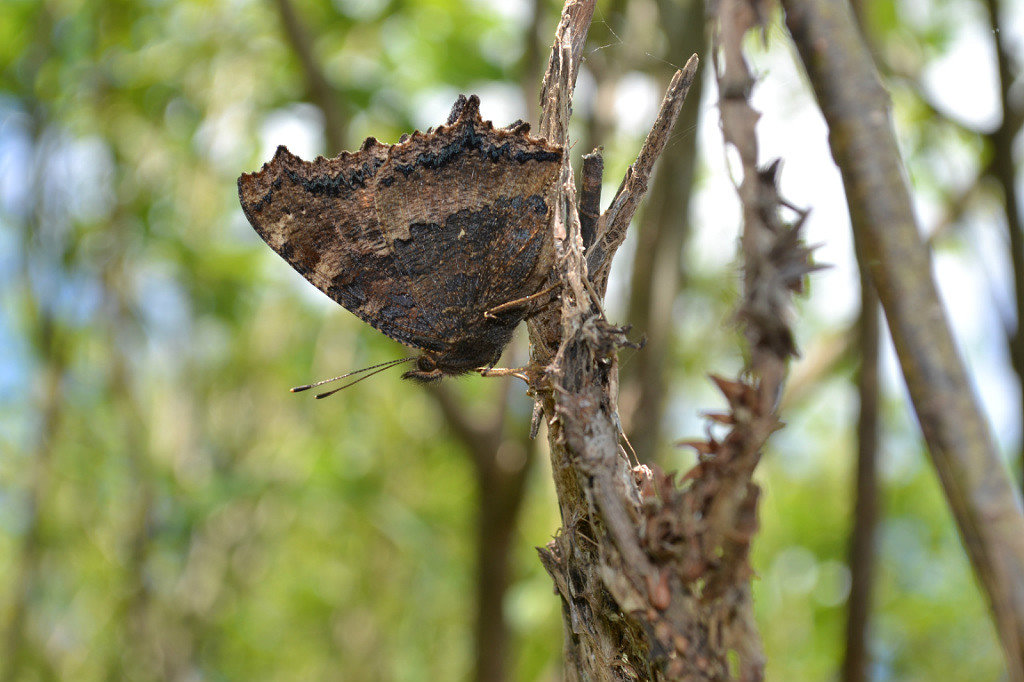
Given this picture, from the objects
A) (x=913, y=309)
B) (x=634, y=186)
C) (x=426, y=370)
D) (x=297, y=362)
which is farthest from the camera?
(x=297, y=362)

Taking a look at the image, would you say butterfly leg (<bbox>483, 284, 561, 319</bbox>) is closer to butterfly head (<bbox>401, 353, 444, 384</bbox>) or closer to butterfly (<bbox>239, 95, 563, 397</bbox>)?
butterfly (<bbox>239, 95, 563, 397</bbox>)

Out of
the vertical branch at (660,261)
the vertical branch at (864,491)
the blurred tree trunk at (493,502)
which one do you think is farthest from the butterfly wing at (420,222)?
the blurred tree trunk at (493,502)

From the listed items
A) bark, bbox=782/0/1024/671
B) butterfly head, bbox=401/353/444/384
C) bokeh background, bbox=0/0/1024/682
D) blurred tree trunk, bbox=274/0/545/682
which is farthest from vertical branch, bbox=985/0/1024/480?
bark, bbox=782/0/1024/671

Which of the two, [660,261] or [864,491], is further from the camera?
[660,261]

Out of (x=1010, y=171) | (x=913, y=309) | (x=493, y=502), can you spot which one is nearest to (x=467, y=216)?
(x=913, y=309)

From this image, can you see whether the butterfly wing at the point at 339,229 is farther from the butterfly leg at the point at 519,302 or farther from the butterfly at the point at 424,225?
the butterfly leg at the point at 519,302

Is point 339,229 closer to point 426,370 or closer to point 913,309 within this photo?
point 426,370

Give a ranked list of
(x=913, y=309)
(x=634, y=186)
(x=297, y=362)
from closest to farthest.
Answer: (x=913, y=309), (x=634, y=186), (x=297, y=362)
